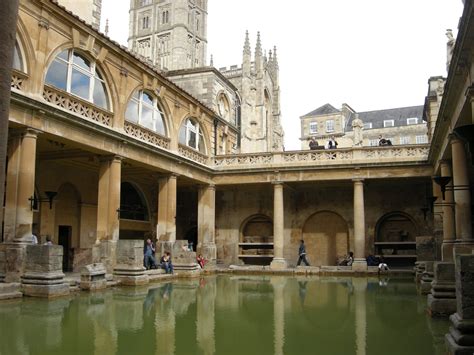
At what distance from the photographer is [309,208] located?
95.0 feet

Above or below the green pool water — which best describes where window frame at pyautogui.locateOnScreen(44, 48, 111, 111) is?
above

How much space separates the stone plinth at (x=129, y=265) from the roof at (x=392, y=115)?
56160 millimetres

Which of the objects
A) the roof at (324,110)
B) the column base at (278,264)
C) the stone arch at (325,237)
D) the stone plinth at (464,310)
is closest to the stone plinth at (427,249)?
the column base at (278,264)

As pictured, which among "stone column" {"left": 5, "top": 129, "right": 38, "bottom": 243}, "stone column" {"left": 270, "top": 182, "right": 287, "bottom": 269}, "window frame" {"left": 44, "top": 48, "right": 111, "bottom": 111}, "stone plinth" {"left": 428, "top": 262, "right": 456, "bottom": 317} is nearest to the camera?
"stone plinth" {"left": 428, "top": 262, "right": 456, "bottom": 317}

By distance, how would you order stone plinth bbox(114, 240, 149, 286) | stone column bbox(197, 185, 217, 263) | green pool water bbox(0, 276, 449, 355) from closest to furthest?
green pool water bbox(0, 276, 449, 355) < stone plinth bbox(114, 240, 149, 286) < stone column bbox(197, 185, 217, 263)

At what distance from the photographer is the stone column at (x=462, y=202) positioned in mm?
13845

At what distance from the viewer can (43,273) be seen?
41.6 feet

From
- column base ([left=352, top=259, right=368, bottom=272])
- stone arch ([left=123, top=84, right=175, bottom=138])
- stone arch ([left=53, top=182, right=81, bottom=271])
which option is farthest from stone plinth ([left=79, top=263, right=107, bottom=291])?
column base ([left=352, top=259, right=368, bottom=272])

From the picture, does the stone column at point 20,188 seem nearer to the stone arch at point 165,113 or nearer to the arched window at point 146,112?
the arched window at point 146,112

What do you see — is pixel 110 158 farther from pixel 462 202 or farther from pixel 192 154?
pixel 462 202

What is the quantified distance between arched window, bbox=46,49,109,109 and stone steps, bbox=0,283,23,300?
669 centimetres

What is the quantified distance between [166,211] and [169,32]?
6212 centimetres

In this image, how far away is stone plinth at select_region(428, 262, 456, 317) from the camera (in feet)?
30.9

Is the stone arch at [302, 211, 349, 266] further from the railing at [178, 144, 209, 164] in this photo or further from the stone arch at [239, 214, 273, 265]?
the railing at [178, 144, 209, 164]
